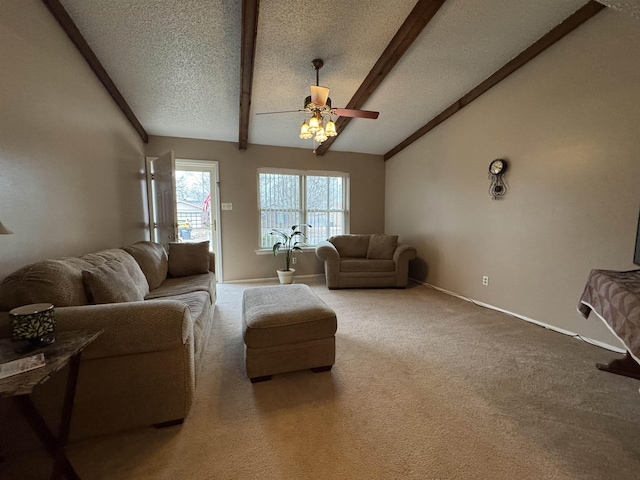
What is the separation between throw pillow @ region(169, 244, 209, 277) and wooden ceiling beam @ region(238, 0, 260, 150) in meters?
1.80

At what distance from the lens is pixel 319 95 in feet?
7.57

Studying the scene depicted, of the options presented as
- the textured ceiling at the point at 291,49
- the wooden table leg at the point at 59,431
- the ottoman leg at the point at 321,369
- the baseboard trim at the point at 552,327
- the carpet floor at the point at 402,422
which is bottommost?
the carpet floor at the point at 402,422

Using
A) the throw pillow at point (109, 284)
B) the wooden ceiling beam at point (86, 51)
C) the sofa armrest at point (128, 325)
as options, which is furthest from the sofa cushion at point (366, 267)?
the wooden ceiling beam at point (86, 51)

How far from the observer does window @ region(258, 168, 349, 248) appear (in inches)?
187

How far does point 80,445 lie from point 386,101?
164 inches

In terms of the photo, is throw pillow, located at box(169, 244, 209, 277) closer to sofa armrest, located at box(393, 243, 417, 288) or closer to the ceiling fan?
the ceiling fan

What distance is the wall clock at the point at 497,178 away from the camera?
2992 mm

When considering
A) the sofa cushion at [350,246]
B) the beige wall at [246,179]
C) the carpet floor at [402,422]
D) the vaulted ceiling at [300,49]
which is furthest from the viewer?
the sofa cushion at [350,246]

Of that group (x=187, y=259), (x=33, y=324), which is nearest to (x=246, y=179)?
(x=187, y=259)

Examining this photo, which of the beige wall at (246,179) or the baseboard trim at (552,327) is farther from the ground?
the beige wall at (246,179)

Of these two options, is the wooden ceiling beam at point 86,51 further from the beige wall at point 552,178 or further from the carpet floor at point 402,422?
the beige wall at point 552,178

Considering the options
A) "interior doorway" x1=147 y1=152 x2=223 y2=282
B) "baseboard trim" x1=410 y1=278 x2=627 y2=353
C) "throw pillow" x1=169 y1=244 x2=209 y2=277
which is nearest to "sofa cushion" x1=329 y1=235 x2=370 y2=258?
"baseboard trim" x1=410 y1=278 x2=627 y2=353

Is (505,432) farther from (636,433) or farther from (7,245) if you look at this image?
(7,245)

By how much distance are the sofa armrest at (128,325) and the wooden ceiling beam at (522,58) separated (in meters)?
3.81
